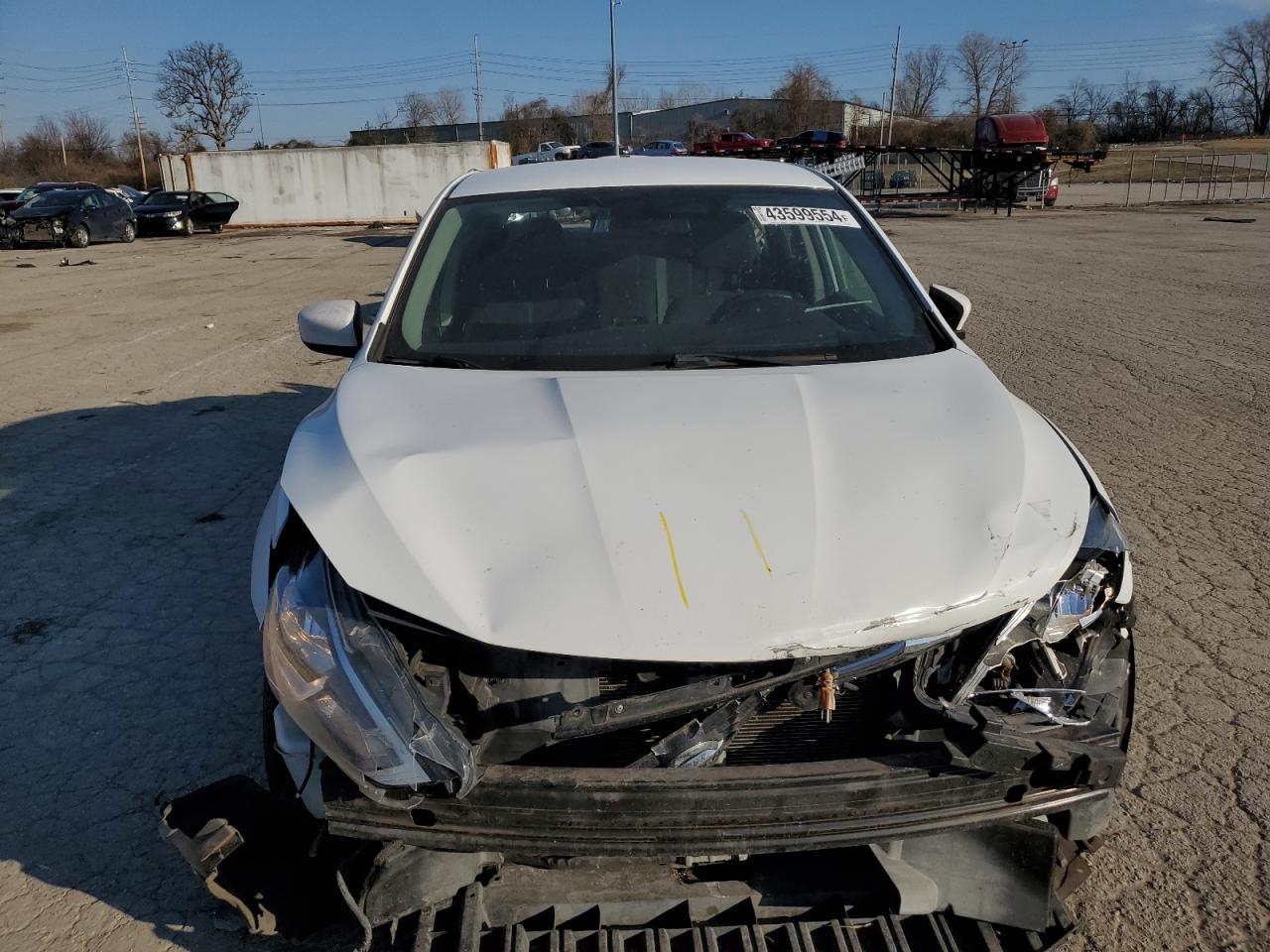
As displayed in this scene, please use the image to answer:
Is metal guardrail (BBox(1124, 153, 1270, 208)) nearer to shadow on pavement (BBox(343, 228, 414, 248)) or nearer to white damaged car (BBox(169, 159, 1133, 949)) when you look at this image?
shadow on pavement (BBox(343, 228, 414, 248))

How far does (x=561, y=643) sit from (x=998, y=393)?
1.49 metres

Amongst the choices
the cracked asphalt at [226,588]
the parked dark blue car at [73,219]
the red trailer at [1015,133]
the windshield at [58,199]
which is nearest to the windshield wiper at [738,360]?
the cracked asphalt at [226,588]

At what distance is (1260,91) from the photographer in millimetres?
83812

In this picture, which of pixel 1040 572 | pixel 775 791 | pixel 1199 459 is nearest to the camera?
pixel 775 791

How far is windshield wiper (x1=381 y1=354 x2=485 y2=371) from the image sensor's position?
278cm

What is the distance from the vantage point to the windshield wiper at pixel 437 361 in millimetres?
2779

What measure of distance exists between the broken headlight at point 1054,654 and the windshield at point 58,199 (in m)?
26.7

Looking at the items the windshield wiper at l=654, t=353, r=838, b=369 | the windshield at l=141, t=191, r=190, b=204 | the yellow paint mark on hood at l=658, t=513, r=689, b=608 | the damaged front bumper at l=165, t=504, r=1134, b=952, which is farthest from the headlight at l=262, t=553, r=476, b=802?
the windshield at l=141, t=191, r=190, b=204

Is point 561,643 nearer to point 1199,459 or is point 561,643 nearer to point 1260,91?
point 1199,459

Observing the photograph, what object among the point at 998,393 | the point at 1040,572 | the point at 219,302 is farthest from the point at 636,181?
the point at 219,302

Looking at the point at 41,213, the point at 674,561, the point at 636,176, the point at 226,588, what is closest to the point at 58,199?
the point at 41,213

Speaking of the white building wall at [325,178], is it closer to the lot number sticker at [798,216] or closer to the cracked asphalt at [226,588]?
the cracked asphalt at [226,588]

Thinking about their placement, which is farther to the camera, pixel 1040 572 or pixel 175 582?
pixel 175 582

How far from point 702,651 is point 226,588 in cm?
291
